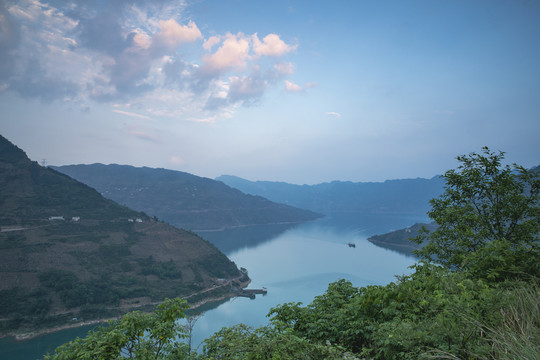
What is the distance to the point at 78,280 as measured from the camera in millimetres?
27594

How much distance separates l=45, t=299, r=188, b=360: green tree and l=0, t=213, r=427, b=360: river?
34.1 ft

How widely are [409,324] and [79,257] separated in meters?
35.9

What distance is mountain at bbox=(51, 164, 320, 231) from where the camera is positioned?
8069 centimetres

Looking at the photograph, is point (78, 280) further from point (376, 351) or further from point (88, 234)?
point (376, 351)

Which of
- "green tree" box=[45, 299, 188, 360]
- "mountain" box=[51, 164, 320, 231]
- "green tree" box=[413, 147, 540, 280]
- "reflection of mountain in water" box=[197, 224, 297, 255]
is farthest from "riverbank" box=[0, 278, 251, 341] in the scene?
"mountain" box=[51, 164, 320, 231]

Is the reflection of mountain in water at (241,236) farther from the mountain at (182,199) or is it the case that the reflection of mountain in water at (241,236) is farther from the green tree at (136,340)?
the green tree at (136,340)

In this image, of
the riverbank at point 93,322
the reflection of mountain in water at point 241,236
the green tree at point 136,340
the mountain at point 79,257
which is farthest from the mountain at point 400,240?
the green tree at point 136,340

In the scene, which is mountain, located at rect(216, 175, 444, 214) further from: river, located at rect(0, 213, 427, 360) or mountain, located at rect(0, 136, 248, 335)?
mountain, located at rect(0, 136, 248, 335)

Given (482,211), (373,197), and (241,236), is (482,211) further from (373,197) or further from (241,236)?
(373,197)

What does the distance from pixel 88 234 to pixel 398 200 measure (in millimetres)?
130790

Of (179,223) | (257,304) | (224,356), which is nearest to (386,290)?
(224,356)

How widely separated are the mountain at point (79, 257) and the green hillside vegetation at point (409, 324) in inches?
1069

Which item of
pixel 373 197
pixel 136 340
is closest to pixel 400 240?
pixel 136 340

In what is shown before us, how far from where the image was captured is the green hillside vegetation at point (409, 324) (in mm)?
2043
